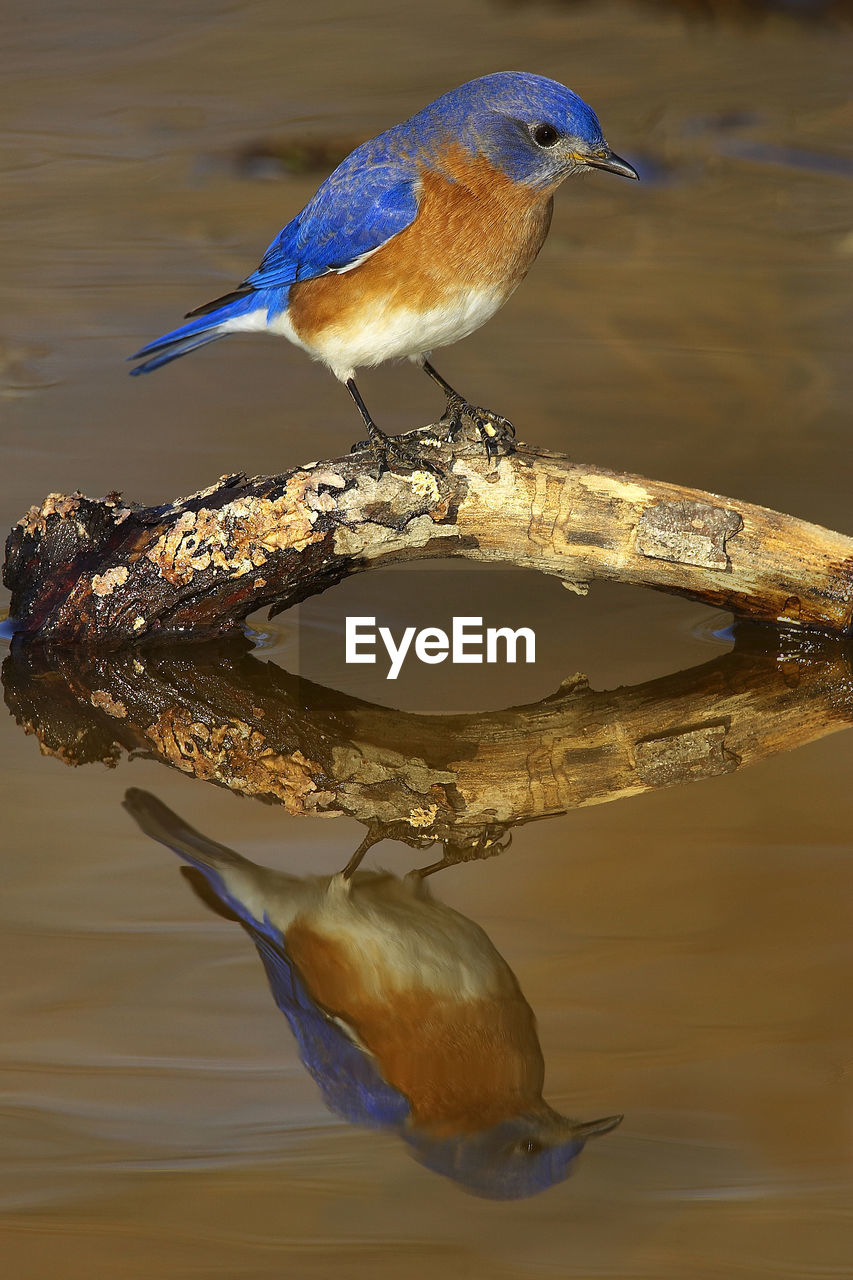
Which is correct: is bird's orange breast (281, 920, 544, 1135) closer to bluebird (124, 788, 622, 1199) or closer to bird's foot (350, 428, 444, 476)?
bluebird (124, 788, 622, 1199)

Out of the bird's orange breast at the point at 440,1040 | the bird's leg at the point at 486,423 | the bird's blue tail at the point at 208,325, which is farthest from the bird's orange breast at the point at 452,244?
the bird's orange breast at the point at 440,1040

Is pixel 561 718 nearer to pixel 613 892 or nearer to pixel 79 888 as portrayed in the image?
pixel 613 892

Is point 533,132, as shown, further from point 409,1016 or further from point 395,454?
point 409,1016

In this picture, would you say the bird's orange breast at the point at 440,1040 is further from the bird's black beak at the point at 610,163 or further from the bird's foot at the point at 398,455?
the bird's black beak at the point at 610,163

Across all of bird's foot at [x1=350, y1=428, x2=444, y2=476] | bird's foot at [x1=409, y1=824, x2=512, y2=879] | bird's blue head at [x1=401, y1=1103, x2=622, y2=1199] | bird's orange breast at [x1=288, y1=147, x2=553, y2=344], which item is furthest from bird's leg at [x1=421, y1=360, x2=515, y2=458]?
bird's blue head at [x1=401, y1=1103, x2=622, y2=1199]

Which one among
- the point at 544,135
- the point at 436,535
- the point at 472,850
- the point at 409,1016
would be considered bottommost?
the point at 409,1016

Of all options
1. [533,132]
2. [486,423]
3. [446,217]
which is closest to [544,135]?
[533,132]
